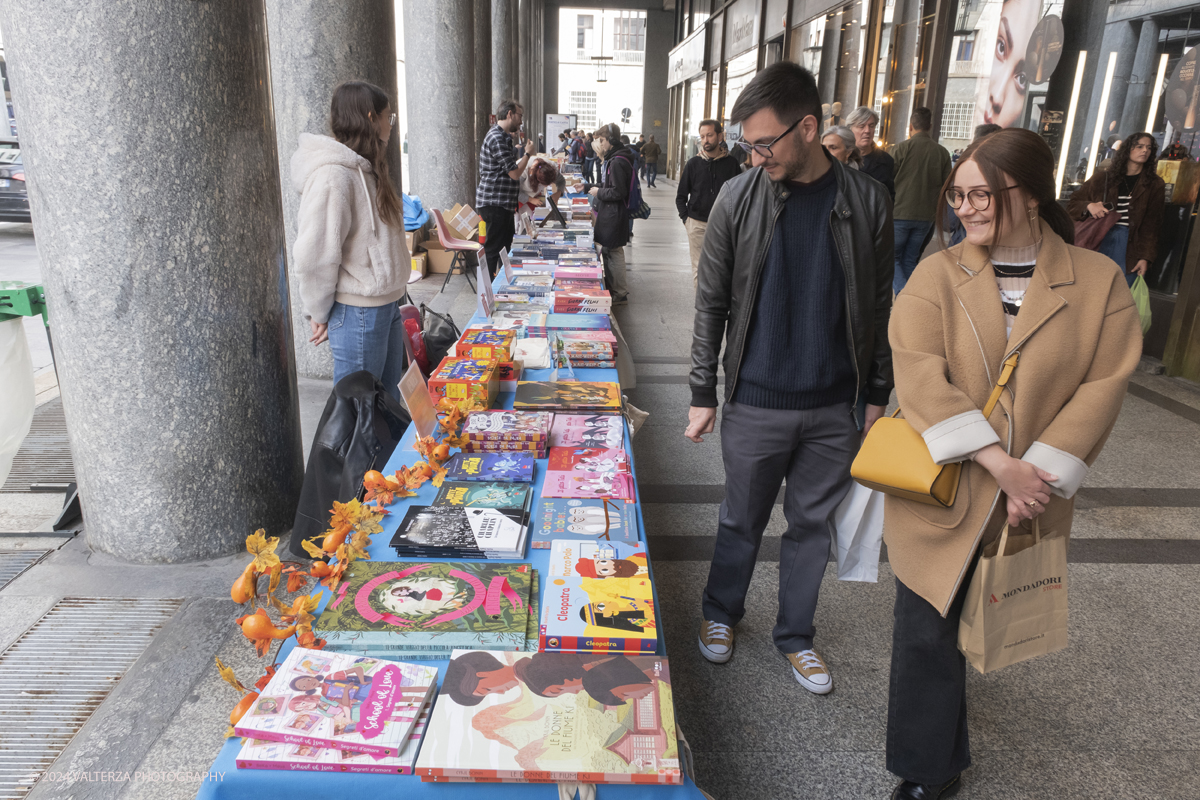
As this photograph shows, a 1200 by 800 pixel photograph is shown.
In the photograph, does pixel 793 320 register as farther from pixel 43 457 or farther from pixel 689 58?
pixel 689 58

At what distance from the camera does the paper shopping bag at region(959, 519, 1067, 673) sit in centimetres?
160

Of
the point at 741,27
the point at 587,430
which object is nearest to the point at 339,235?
the point at 587,430

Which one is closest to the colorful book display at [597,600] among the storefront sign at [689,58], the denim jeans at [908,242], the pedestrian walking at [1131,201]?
the denim jeans at [908,242]

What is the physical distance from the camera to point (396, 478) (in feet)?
6.81

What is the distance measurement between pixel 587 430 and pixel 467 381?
462 mm

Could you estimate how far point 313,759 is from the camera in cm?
116

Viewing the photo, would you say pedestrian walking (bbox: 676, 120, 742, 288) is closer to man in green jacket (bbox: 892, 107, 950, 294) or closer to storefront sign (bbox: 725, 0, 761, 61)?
man in green jacket (bbox: 892, 107, 950, 294)

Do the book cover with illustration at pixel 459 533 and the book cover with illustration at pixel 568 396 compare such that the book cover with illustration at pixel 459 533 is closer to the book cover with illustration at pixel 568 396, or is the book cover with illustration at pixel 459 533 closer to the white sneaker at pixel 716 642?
the book cover with illustration at pixel 568 396

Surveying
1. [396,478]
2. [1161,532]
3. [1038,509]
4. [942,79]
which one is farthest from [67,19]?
[942,79]

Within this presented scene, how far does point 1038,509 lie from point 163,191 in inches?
106

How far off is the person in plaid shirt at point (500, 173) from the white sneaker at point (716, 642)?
473 cm

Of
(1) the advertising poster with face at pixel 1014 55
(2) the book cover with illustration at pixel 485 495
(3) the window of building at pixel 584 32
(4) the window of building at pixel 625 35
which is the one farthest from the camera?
(3) the window of building at pixel 584 32

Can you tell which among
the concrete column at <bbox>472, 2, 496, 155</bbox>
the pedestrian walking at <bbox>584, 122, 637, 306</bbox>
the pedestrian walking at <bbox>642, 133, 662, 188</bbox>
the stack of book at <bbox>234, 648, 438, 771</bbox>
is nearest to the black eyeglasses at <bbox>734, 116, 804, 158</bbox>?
the stack of book at <bbox>234, 648, 438, 771</bbox>

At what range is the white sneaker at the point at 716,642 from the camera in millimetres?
2544
